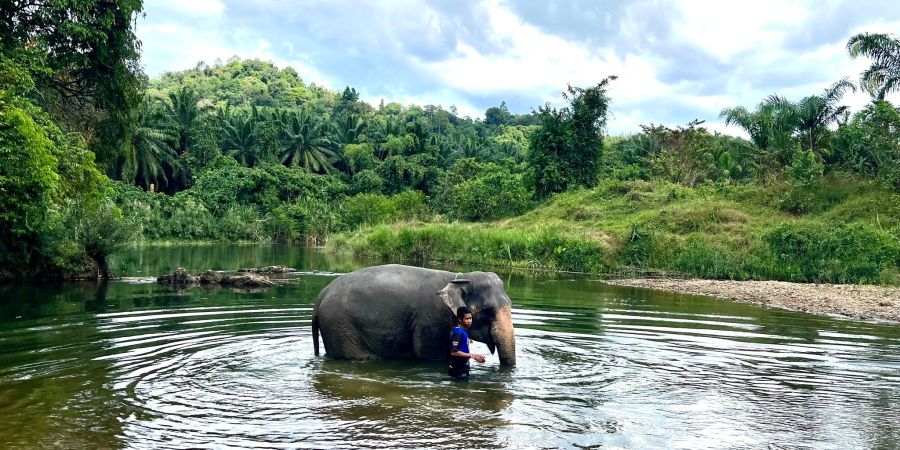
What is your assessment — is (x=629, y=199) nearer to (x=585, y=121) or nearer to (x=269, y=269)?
(x=585, y=121)

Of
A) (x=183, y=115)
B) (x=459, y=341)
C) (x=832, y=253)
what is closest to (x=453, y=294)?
(x=459, y=341)

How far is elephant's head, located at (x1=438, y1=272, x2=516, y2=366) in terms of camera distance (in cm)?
1127

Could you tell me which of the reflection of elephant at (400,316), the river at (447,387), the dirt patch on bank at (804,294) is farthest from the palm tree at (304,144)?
the reflection of elephant at (400,316)

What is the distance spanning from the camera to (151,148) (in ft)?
→ 233

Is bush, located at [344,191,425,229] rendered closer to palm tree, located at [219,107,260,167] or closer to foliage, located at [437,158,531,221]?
foliage, located at [437,158,531,221]

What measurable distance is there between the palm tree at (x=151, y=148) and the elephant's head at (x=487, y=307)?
6210 centimetres

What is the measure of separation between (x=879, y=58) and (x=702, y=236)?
1324 centimetres

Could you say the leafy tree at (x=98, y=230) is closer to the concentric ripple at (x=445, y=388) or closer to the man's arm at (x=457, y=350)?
the concentric ripple at (x=445, y=388)

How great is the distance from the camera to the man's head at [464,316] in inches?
426

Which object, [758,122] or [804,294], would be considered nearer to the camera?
[804,294]

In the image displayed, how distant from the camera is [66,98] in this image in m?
26.4

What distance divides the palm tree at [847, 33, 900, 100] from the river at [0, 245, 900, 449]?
24.9 meters

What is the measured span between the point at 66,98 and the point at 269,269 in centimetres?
975

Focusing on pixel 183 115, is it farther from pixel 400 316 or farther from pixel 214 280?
pixel 400 316
